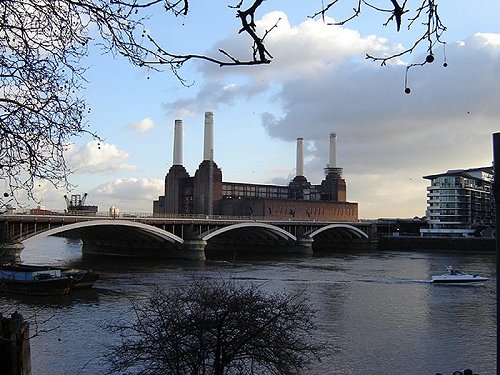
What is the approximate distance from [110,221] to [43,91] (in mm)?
42412

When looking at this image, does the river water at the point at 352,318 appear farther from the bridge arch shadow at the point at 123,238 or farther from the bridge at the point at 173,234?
the bridge at the point at 173,234

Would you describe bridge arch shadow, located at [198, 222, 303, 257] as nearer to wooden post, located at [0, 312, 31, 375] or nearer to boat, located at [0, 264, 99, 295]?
boat, located at [0, 264, 99, 295]

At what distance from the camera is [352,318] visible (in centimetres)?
2247

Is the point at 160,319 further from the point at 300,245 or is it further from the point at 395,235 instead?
the point at 395,235

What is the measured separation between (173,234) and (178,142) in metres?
40.3

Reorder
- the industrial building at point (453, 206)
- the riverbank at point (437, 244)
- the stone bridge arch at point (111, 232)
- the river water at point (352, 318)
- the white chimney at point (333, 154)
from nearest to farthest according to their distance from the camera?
the river water at point (352, 318), the stone bridge arch at point (111, 232), the riverbank at point (437, 244), the industrial building at point (453, 206), the white chimney at point (333, 154)

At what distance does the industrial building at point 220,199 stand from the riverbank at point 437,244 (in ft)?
47.7

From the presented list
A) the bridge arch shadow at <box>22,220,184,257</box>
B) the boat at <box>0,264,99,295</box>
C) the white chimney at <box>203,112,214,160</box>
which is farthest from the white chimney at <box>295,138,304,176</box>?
the boat at <box>0,264,99,295</box>

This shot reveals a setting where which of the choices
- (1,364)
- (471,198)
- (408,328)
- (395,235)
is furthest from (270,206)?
(1,364)

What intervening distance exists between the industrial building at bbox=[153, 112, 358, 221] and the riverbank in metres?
14.5

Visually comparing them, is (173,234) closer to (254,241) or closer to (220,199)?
(254,241)

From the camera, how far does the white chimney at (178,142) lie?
88.2 metres

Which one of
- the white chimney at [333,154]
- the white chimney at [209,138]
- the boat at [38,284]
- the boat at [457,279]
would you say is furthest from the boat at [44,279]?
the white chimney at [333,154]

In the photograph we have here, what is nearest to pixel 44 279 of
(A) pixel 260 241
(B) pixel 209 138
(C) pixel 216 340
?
(C) pixel 216 340
